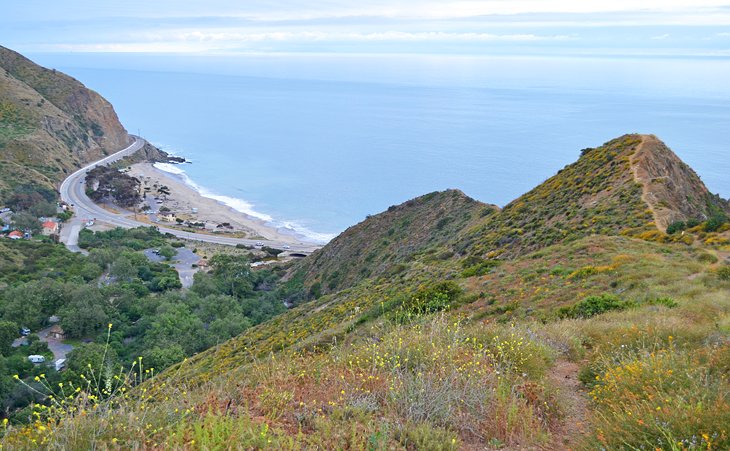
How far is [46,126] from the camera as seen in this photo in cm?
9356

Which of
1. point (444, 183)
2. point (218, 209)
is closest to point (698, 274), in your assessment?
point (218, 209)

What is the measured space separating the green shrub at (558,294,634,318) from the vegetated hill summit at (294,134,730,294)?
8433 mm

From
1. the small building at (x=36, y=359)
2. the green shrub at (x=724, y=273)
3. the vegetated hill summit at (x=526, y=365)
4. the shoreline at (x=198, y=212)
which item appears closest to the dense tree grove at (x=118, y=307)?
the small building at (x=36, y=359)

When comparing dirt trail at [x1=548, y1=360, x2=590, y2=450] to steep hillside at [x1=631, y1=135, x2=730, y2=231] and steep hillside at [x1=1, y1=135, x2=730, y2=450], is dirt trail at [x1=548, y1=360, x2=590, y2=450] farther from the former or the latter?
steep hillside at [x1=631, y1=135, x2=730, y2=231]

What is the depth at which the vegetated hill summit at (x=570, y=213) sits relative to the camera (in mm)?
20250

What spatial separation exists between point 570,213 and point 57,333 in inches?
1240

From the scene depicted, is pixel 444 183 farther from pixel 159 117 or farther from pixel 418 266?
pixel 159 117

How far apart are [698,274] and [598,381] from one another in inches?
282

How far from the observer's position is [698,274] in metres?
11.8

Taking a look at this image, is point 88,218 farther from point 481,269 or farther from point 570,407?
point 570,407

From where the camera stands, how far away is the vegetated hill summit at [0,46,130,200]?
82.1m

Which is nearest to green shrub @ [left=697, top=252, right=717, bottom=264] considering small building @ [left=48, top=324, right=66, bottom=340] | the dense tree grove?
the dense tree grove

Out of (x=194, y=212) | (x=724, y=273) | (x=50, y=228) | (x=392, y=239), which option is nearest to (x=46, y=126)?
(x=194, y=212)

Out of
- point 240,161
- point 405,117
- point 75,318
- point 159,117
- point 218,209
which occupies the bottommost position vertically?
point 75,318
